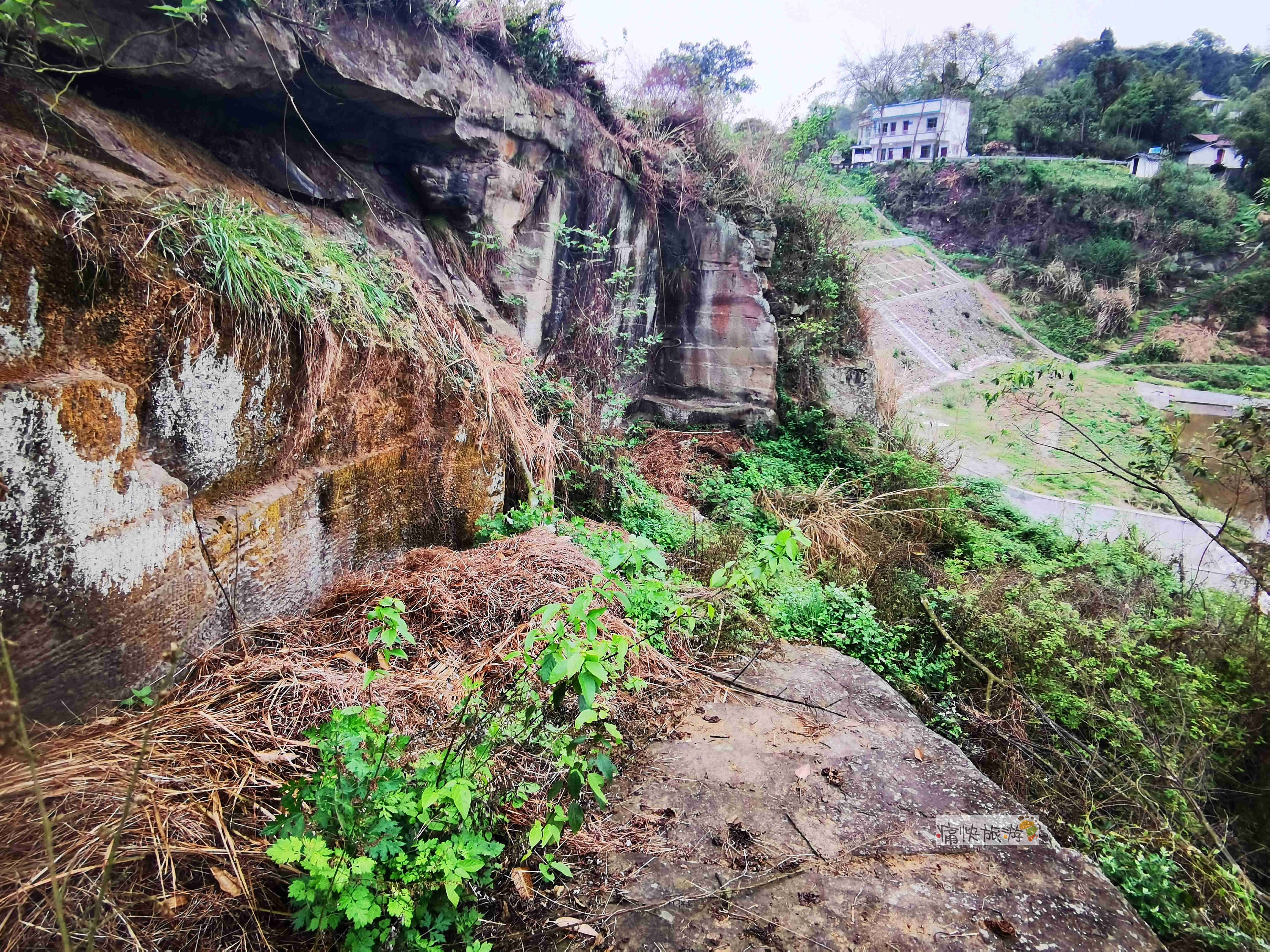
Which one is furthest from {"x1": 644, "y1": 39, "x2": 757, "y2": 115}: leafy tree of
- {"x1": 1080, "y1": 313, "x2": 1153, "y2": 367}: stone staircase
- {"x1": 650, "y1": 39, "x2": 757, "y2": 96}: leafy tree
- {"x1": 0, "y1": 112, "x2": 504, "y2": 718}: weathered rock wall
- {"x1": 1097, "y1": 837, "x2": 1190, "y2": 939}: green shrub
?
{"x1": 1080, "y1": 313, "x2": 1153, "y2": 367}: stone staircase

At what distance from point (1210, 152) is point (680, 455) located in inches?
1385

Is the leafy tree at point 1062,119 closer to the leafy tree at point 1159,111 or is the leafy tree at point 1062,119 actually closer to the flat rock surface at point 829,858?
the leafy tree at point 1159,111

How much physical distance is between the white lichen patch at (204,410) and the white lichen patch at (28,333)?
38 centimetres

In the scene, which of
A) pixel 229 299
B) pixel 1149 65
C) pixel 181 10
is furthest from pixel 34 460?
pixel 1149 65

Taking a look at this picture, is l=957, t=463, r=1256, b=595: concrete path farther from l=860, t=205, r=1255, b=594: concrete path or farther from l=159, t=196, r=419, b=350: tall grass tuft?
l=159, t=196, r=419, b=350: tall grass tuft

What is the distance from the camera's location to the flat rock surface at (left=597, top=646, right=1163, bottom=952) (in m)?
2.11

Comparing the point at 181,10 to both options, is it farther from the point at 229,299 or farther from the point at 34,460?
the point at 34,460

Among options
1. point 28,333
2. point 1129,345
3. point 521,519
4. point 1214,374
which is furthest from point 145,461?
point 1129,345

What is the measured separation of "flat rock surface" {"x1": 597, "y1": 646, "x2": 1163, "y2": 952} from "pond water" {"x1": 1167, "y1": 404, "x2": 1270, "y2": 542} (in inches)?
139

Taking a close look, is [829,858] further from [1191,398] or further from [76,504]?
[1191,398]

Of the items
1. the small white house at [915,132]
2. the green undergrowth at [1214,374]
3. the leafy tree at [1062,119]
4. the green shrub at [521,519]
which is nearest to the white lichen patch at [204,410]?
the green shrub at [521,519]

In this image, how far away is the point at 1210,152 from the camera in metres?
28.2

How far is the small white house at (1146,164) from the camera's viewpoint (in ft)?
90.5

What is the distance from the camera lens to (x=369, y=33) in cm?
449
